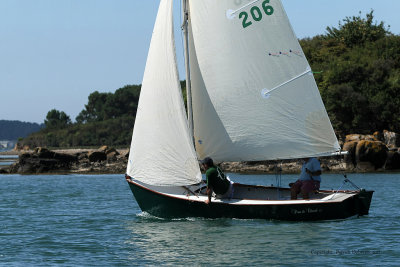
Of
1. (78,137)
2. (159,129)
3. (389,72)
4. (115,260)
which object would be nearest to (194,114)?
(159,129)

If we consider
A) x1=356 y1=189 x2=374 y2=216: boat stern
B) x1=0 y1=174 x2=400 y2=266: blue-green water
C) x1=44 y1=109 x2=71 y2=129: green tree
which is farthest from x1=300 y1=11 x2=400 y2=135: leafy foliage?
x1=44 y1=109 x2=71 y2=129: green tree

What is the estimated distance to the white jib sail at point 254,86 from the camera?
1995 centimetres

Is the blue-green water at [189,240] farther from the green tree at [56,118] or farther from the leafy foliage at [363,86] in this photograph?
the green tree at [56,118]

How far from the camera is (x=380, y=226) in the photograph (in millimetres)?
20172

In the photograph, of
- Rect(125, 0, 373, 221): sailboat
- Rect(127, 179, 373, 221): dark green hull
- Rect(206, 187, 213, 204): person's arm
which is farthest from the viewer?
Rect(125, 0, 373, 221): sailboat

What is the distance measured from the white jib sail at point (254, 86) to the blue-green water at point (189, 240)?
2.30 metres

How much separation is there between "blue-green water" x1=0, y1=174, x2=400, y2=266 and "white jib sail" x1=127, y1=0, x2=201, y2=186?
168 cm

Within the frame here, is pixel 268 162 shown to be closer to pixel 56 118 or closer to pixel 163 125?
pixel 163 125

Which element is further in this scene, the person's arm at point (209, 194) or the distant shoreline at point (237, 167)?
the distant shoreline at point (237, 167)

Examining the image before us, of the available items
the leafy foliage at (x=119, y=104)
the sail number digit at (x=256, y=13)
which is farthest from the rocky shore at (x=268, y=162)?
the leafy foliage at (x=119, y=104)

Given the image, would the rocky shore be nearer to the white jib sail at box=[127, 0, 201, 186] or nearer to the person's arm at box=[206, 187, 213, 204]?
the white jib sail at box=[127, 0, 201, 186]

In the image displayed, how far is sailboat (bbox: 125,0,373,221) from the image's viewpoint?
19.9m

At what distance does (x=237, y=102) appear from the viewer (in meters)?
20.1

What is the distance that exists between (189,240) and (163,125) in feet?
13.2
